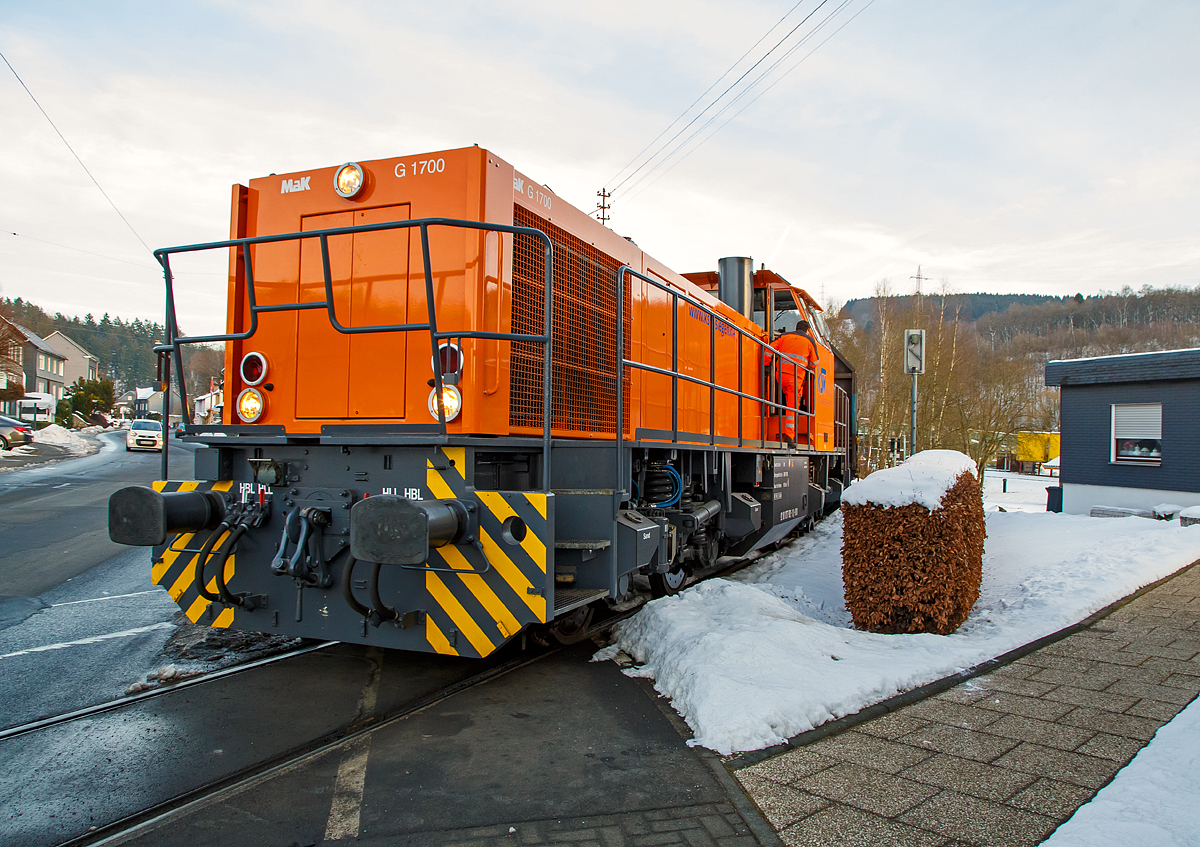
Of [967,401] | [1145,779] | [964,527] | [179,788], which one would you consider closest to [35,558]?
[179,788]

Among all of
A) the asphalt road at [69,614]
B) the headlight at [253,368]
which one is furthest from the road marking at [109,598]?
the headlight at [253,368]

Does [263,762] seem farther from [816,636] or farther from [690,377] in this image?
[690,377]

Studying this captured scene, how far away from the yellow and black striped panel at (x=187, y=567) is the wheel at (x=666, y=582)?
3290mm

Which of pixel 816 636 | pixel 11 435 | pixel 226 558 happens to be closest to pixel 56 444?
pixel 11 435

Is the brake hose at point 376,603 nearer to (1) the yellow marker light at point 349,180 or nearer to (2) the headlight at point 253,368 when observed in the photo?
(2) the headlight at point 253,368

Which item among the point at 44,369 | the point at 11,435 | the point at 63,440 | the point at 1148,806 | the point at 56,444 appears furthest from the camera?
the point at 44,369

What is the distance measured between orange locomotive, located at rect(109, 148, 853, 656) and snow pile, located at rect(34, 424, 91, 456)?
3219 cm

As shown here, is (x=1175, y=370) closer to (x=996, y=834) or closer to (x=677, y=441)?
(x=677, y=441)

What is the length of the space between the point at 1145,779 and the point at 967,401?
88.3 feet

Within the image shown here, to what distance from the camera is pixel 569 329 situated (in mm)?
5008

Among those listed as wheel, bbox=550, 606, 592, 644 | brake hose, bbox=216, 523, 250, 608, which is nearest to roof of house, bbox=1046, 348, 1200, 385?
wheel, bbox=550, 606, 592, 644

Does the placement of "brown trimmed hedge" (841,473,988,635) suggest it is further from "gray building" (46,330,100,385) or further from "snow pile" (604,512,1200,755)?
"gray building" (46,330,100,385)

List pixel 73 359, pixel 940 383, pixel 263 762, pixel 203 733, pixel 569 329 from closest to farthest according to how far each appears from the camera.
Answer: pixel 263 762 < pixel 203 733 < pixel 569 329 < pixel 940 383 < pixel 73 359

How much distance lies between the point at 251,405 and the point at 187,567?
3.54ft
